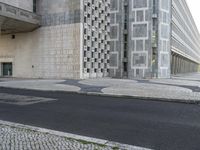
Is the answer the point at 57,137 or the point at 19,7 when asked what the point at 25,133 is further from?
the point at 19,7

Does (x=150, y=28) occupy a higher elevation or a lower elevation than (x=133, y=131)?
higher

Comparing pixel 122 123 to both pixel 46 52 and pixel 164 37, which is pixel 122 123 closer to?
pixel 46 52

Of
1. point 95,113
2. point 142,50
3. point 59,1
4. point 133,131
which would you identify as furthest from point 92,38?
point 133,131

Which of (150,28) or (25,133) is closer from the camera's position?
(25,133)

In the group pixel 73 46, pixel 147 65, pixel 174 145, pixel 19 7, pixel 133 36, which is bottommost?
pixel 174 145

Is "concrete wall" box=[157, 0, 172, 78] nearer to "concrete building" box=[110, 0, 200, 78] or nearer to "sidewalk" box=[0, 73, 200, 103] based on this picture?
"concrete building" box=[110, 0, 200, 78]

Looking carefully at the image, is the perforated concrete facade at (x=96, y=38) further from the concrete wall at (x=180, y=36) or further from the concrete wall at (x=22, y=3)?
the concrete wall at (x=180, y=36)

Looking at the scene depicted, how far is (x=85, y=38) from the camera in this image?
29.8 metres

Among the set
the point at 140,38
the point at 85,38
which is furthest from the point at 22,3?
the point at 140,38

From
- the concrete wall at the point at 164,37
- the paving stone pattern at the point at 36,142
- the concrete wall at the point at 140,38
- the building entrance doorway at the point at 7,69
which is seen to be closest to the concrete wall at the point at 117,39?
the concrete wall at the point at 140,38

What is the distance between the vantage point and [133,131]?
19.2 ft

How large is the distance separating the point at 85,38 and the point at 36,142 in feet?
84.8

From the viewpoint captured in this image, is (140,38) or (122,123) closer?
(122,123)

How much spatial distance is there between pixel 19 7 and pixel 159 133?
27.6 metres
